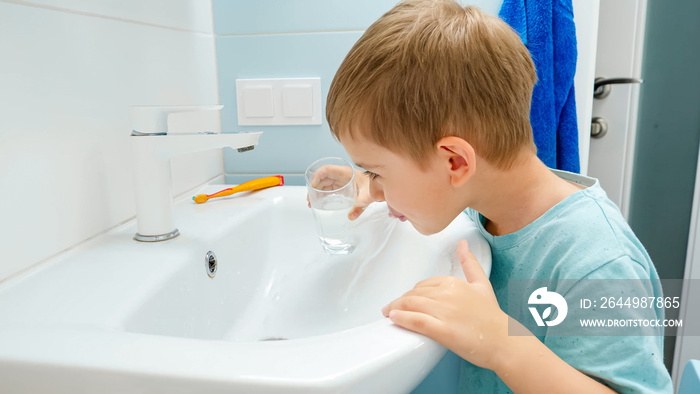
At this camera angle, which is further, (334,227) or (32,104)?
(334,227)

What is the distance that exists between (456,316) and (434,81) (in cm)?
24

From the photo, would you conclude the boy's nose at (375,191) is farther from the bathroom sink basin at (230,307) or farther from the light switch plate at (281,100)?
the light switch plate at (281,100)

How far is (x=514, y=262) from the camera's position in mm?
636

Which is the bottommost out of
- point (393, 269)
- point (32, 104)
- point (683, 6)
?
point (393, 269)

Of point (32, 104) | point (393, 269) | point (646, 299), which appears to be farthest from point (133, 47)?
point (646, 299)

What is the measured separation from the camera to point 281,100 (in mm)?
1008

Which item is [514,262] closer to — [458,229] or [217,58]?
[458,229]

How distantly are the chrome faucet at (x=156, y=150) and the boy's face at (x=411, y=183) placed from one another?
16cm

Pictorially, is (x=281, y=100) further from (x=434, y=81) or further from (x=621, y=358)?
(x=621, y=358)

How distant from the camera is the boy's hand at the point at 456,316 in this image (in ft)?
1.28

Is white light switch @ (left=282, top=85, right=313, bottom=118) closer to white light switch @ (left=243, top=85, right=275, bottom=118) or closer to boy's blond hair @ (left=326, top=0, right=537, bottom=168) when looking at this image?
white light switch @ (left=243, top=85, right=275, bottom=118)

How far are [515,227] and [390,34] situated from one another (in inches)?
11.6

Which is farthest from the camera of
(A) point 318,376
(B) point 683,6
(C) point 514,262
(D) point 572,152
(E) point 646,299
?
(B) point 683,6

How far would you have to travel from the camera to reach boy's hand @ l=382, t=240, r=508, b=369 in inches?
15.4
